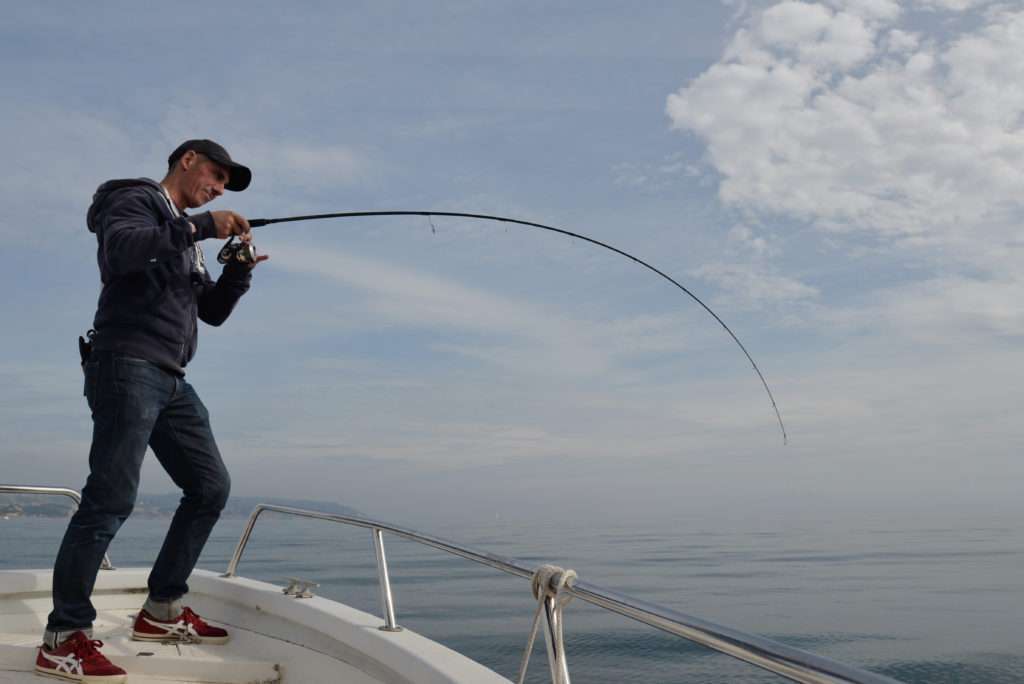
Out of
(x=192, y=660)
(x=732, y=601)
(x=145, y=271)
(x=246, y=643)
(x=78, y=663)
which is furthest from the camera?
(x=732, y=601)

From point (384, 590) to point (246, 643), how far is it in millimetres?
793

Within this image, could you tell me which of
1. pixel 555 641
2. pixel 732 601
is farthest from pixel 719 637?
pixel 732 601

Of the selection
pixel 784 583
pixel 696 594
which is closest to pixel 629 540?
pixel 784 583

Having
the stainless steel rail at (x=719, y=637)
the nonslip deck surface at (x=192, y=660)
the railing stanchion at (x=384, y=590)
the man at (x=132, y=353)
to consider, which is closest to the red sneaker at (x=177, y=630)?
the nonslip deck surface at (x=192, y=660)

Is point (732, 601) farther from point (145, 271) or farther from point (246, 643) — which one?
point (145, 271)

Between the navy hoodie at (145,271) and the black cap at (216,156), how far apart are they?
0.71 ft

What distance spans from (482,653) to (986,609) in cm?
1044

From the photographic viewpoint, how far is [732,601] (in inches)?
607

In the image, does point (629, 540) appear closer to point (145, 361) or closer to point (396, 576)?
point (396, 576)

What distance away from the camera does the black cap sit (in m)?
3.01

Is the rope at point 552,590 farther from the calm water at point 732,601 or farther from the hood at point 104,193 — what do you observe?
the hood at point 104,193

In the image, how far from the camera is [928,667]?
32.7 ft

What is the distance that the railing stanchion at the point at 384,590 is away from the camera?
298cm

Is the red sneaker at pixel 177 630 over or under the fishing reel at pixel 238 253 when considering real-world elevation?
under
